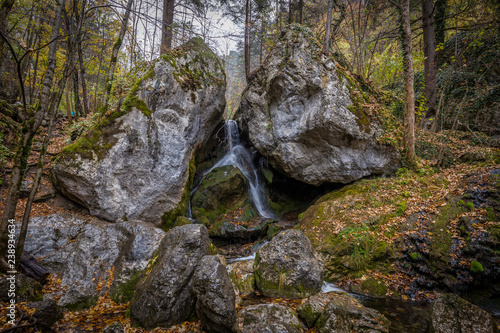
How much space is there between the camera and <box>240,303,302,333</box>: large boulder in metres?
3.46

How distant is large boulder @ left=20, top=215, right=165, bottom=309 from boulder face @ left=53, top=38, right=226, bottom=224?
1.20 meters

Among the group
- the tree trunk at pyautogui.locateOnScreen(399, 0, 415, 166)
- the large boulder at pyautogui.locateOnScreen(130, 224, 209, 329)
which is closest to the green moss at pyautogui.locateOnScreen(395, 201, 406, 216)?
the tree trunk at pyautogui.locateOnScreen(399, 0, 415, 166)

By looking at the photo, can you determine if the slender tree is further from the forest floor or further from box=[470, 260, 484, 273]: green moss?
box=[470, 260, 484, 273]: green moss

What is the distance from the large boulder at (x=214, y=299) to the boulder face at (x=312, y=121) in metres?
6.10

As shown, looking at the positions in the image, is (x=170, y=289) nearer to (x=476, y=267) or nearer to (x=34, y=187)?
(x=34, y=187)

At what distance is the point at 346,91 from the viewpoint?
842cm

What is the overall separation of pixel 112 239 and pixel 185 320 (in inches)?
115

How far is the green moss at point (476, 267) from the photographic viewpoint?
489 centimetres

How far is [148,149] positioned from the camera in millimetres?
7520

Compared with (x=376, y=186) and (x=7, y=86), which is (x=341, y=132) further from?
(x=7, y=86)

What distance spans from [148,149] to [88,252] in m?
3.60

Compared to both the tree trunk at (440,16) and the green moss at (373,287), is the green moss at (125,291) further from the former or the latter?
the tree trunk at (440,16)

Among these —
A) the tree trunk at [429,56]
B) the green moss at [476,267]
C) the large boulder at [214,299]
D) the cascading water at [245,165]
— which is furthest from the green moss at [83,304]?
the tree trunk at [429,56]

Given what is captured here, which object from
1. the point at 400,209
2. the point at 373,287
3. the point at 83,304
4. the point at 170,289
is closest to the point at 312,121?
the point at 400,209
